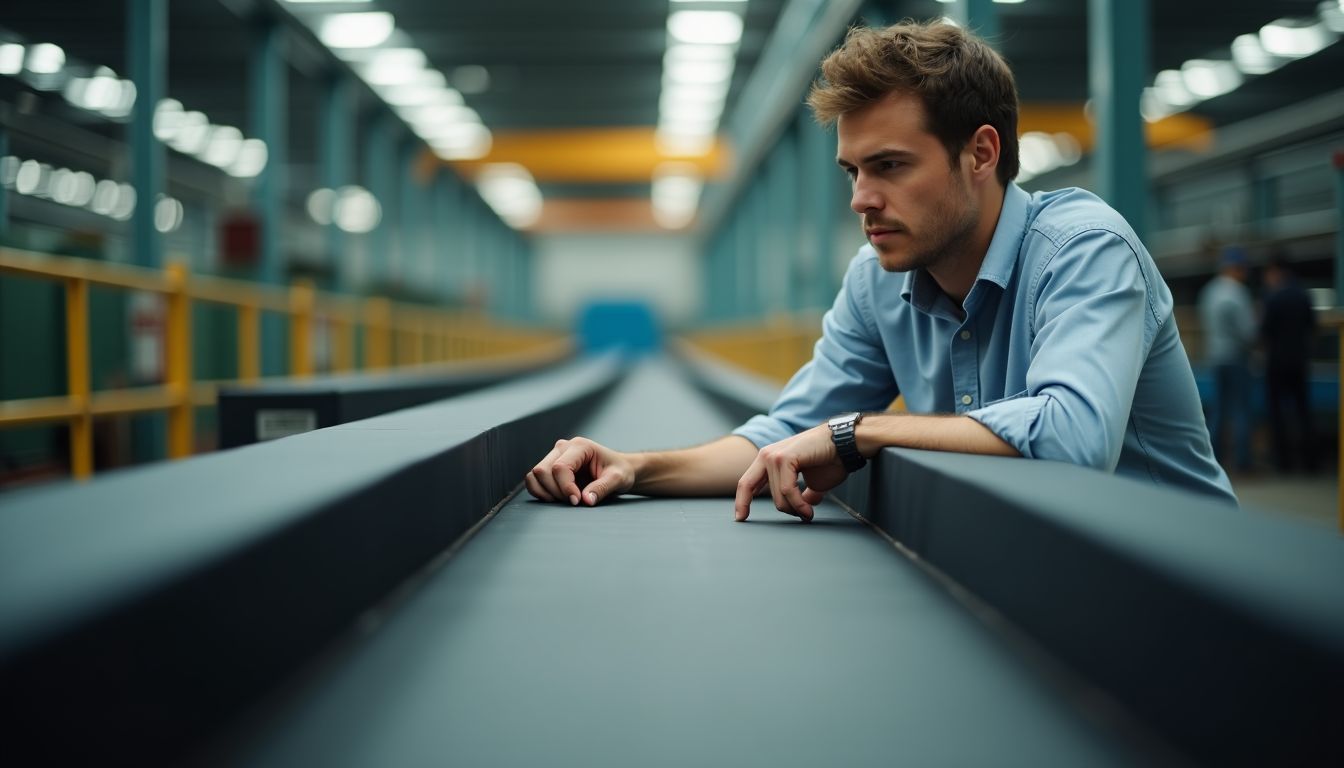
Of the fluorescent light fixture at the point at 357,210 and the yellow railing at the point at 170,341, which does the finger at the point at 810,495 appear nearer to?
the yellow railing at the point at 170,341

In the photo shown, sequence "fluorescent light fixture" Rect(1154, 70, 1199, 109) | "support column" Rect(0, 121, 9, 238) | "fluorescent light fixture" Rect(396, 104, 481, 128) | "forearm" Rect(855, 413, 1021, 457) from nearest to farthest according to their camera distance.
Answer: "forearm" Rect(855, 413, 1021, 457), "support column" Rect(0, 121, 9, 238), "fluorescent light fixture" Rect(1154, 70, 1199, 109), "fluorescent light fixture" Rect(396, 104, 481, 128)

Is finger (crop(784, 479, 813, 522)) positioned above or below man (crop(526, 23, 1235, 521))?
below

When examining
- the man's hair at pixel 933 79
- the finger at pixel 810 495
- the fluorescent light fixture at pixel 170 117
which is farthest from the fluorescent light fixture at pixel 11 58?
the finger at pixel 810 495

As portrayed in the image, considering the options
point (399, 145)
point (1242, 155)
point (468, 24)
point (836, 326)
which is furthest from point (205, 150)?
point (836, 326)

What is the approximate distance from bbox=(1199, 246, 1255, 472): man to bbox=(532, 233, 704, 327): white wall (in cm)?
2509

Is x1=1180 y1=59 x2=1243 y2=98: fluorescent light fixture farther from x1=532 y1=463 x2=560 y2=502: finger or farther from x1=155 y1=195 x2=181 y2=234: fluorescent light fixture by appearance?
x1=155 y1=195 x2=181 y2=234: fluorescent light fixture

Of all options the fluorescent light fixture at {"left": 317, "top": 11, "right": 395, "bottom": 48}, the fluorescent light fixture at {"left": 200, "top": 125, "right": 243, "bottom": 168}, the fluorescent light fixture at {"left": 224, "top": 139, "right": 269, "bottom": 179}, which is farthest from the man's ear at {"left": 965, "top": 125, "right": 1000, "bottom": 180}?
the fluorescent light fixture at {"left": 224, "top": 139, "right": 269, "bottom": 179}

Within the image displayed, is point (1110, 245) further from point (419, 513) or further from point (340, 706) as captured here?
point (340, 706)

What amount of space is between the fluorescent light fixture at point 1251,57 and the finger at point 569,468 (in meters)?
13.4

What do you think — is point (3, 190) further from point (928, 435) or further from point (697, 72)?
point (697, 72)

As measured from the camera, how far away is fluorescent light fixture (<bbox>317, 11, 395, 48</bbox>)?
11359mm

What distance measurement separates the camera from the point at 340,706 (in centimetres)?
109

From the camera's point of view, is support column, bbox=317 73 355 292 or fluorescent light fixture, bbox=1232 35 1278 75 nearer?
support column, bbox=317 73 355 292

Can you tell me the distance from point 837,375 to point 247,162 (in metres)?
20.3
